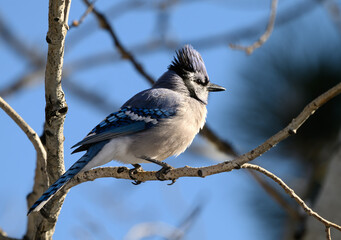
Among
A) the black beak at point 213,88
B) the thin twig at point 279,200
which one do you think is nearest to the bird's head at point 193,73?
the black beak at point 213,88

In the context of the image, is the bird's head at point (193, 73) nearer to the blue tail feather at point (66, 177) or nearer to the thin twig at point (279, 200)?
the thin twig at point (279, 200)

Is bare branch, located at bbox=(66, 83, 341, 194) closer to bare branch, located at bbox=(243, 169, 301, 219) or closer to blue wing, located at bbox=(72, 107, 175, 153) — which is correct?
blue wing, located at bbox=(72, 107, 175, 153)

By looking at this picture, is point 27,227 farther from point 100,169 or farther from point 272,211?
point 272,211

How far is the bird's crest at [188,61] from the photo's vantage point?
2916 mm

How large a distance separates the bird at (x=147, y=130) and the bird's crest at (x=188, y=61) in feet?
0.45

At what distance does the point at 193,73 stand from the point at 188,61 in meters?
0.07

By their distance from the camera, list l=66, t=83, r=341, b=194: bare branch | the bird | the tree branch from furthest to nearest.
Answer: the bird → the tree branch → l=66, t=83, r=341, b=194: bare branch

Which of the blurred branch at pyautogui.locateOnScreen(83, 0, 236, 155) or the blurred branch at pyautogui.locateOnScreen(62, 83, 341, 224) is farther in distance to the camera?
the blurred branch at pyautogui.locateOnScreen(83, 0, 236, 155)

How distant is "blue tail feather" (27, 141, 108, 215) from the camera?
1914mm

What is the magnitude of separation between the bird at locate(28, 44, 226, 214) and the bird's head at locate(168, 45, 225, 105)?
0.16 feet

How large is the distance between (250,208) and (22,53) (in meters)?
1.85

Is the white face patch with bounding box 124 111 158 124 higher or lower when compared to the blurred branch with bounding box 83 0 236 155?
lower

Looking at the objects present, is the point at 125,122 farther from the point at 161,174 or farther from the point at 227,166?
the point at 227,166

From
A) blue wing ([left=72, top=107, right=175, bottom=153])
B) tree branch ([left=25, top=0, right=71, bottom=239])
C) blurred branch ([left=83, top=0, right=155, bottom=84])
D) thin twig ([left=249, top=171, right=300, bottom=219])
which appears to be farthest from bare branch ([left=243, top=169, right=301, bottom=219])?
tree branch ([left=25, top=0, right=71, bottom=239])
